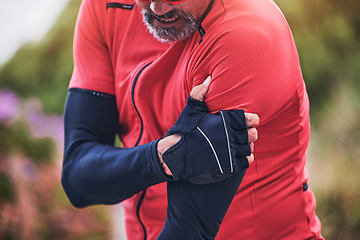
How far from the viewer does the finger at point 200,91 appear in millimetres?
839

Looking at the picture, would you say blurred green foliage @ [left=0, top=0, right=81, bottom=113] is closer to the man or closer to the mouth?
the man

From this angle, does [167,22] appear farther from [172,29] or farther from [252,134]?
[252,134]

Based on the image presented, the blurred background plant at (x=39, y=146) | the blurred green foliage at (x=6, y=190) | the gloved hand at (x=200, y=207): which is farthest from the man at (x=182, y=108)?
the blurred green foliage at (x=6, y=190)

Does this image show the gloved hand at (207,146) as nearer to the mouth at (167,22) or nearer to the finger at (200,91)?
the finger at (200,91)

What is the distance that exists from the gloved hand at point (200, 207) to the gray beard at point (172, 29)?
11.7 inches

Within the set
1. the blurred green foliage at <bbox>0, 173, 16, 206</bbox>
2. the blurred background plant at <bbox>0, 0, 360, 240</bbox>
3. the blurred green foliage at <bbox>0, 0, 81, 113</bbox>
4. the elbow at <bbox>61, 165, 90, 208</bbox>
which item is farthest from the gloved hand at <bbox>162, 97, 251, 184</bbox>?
the blurred green foliage at <bbox>0, 173, 16, 206</bbox>

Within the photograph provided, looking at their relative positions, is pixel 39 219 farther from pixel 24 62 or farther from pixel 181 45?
pixel 181 45

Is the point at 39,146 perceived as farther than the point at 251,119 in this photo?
Yes

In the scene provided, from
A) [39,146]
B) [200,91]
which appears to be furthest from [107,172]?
[39,146]

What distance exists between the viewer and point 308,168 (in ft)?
5.60

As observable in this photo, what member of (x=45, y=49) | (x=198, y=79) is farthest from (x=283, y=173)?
(x=45, y=49)

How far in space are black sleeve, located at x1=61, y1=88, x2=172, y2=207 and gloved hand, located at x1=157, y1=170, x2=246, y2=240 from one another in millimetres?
61

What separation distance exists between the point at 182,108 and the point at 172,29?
16cm

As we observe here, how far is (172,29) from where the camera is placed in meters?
0.90
